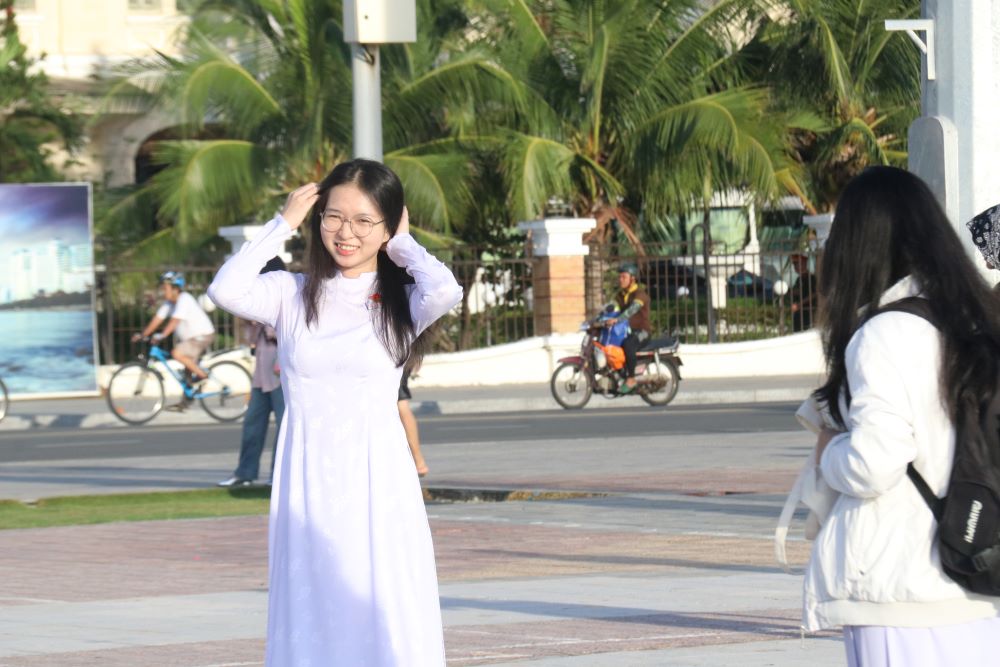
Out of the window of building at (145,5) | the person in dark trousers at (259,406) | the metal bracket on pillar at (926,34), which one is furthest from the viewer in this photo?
the window of building at (145,5)

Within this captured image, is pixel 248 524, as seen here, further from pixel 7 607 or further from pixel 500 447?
pixel 500 447

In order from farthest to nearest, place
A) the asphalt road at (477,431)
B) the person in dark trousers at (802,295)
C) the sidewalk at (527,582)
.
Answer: the person in dark trousers at (802,295) < the asphalt road at (477,431) < the sidewalk at (527,582)

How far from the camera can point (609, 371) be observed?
77.7ft

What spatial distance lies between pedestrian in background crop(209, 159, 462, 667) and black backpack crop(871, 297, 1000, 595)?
5.03ft

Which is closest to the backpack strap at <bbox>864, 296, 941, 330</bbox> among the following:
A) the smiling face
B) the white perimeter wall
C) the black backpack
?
the black backpack

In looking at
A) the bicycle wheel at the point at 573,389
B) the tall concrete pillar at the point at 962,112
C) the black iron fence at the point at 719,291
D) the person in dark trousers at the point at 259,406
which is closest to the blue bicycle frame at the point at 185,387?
the bicycle wheel at the point at 573,389

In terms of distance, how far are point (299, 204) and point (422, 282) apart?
15.1 inches

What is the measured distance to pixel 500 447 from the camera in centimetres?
1714

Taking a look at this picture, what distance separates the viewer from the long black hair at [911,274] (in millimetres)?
3727

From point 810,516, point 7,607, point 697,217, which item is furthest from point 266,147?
point 810,516

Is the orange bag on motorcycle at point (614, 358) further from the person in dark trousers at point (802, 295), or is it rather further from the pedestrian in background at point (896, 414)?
the pedestrian in background at point (896, 414)

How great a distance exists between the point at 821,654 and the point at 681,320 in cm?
2265

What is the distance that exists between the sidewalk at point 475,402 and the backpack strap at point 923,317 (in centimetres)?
1932

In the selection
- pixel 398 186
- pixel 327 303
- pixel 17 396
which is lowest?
pixel 17 396
